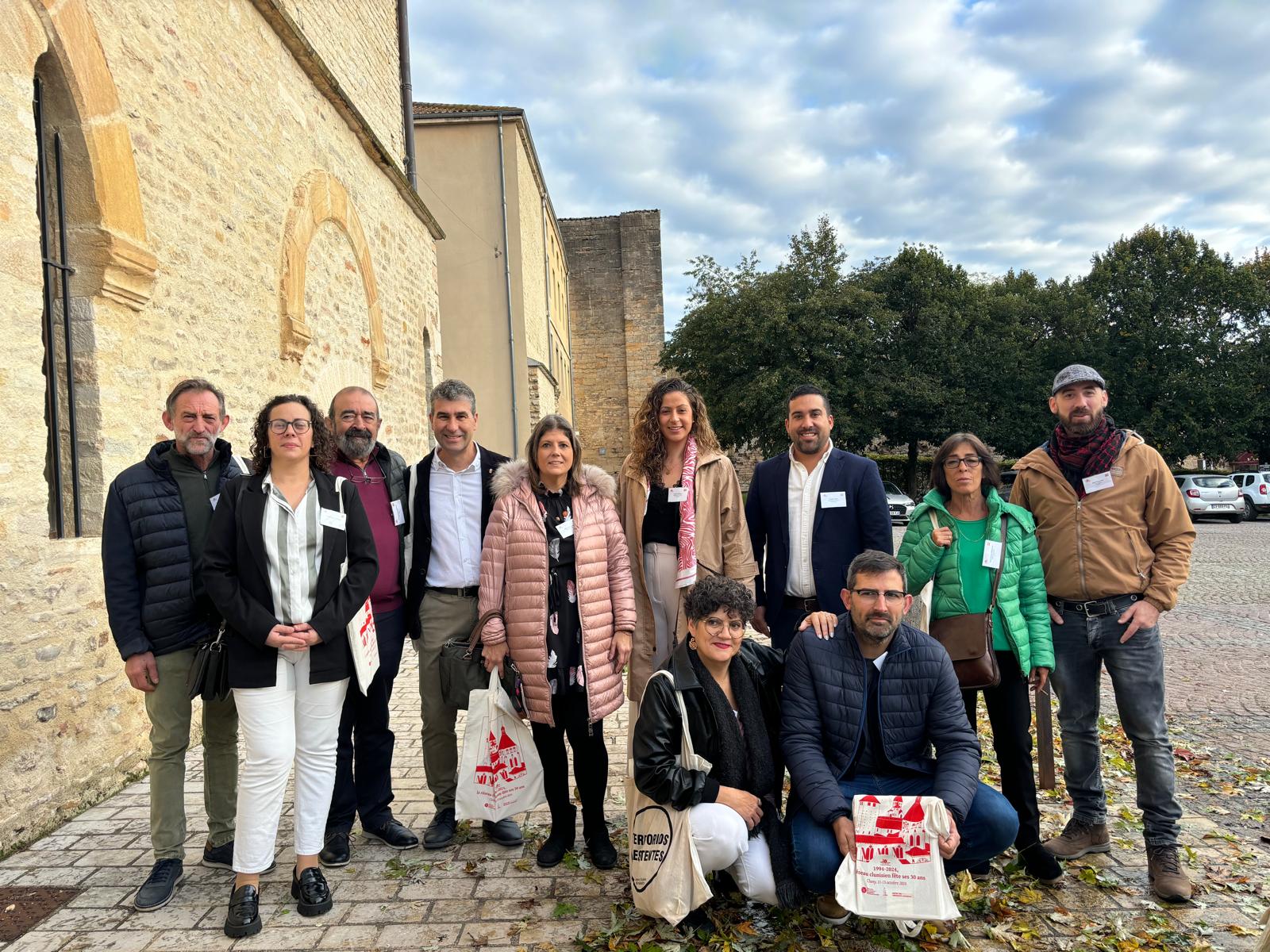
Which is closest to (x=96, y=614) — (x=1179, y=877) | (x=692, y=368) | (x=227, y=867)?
(x=227, y=867)

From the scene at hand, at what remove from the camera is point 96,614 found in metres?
4.25

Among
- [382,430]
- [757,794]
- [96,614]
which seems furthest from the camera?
[382,430]

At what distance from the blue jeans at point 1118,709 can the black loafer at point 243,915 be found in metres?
3.24

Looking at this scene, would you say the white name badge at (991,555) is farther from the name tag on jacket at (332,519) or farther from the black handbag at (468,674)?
the name tag on jacket at (332,519)

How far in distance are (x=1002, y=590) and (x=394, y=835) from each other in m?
2.88

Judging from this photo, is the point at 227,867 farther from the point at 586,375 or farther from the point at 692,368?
the point at 586,375

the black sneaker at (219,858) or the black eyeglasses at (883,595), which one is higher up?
the black eyeglasses at (883,595)

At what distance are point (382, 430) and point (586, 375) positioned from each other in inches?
911

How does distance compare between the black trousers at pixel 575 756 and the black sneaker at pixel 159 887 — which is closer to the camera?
the black sneaker at pixel 159 887

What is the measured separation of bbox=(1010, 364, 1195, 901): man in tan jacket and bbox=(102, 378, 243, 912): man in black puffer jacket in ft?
11.3

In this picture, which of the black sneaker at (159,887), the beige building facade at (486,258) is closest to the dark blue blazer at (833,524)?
the black sneaker at (159,887)

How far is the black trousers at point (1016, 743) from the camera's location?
3230 mm

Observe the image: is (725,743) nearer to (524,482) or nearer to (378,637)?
(524,482)

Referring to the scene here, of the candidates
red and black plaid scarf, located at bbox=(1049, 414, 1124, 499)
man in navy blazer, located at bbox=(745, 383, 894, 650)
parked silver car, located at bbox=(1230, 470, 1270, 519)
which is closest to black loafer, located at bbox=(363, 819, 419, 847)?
man in navy blazer, located at bbox=(745, 383, 894, 650)
